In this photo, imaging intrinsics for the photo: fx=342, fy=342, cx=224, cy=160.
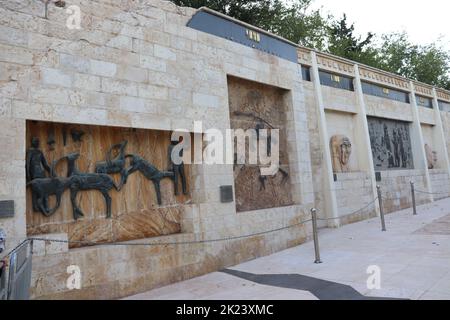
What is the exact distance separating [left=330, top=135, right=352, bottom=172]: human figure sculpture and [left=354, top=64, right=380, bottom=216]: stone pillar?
108 centimetres

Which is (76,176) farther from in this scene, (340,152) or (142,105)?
(340,152)

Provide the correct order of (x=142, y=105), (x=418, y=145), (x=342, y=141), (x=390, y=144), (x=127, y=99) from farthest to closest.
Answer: (x=418, y=145)
(x=390, y=144)
(x=342, y=141)
(x=142, y=105)
(x=127, y=99)

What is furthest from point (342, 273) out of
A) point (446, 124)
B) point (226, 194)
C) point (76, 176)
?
point (446, 124)

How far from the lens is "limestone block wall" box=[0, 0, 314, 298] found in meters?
4.64

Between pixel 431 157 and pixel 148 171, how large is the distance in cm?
1516

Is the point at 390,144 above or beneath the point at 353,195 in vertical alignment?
above

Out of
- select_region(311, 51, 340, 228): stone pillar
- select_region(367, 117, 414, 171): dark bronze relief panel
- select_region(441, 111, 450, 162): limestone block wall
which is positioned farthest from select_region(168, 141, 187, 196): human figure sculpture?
select_region(441, 111, 450, 162): limestone block wall

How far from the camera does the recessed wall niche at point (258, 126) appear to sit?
24.7 ft

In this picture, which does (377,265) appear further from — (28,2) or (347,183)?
(28,2)

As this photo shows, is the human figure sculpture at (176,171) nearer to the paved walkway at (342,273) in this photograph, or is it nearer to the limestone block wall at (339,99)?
the paved walkway at (342,273)

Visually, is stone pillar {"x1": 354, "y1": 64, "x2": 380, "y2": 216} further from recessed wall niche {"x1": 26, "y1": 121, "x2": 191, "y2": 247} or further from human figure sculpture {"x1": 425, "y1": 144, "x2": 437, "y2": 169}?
recessed wall niche {"x1": 26, "y1": 121, "x2": 191, "y2": 247}

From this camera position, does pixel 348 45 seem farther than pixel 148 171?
Yes

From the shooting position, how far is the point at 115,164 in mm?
5691

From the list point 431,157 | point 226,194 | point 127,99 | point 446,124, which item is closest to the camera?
point 127,99
